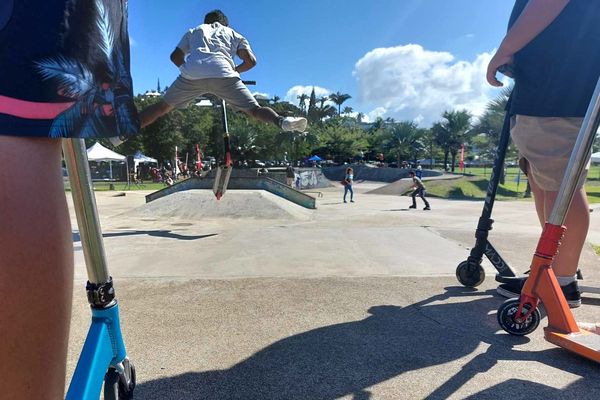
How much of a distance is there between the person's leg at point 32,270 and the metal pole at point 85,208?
0.30 meters

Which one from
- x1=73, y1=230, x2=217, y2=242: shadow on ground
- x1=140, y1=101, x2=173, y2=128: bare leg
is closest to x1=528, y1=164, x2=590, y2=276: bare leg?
x1=140, y1=101, x2=173, y2=128: bare leg

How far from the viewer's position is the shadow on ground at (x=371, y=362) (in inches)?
63.5

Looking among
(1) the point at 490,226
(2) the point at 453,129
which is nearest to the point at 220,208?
(1) the point at 490,226

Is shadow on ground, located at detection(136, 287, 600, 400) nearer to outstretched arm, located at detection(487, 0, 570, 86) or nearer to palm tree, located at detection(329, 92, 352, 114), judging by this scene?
outstretched arm, located at detection(487, 0, 570, 86)

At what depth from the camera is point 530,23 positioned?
6.86 ft

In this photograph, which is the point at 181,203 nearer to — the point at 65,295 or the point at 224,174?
the point at 224,174

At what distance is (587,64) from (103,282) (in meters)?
2.54

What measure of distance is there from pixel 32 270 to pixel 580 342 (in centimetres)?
211

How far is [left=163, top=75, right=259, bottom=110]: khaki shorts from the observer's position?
4.13 m

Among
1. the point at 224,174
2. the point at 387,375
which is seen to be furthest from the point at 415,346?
the point at 224,174

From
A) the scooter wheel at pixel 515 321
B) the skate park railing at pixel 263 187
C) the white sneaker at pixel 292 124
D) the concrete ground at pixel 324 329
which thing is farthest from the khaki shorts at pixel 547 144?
the skate park railing at pixel 263 187

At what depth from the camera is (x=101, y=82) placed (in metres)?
0.83

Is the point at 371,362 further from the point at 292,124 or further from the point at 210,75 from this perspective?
the point at 210,75

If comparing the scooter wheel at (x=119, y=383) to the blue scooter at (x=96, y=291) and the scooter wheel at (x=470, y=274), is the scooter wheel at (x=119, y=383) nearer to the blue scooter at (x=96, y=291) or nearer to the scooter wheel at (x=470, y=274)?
the blue scooter at (x=96, y=291)
